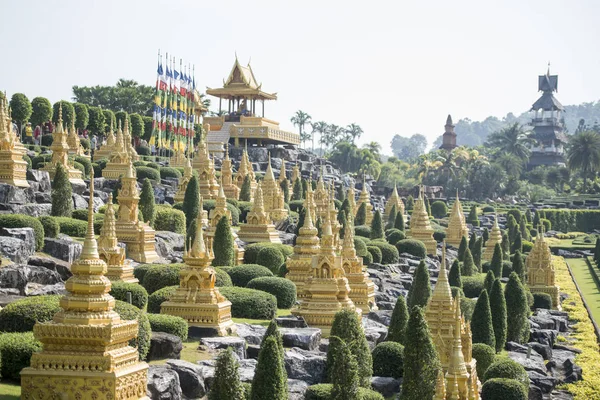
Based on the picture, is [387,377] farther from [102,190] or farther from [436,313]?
[102,190]

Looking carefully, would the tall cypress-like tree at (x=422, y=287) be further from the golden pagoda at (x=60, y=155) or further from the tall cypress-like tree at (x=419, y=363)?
the golden pagoda at (x=60, y=155)

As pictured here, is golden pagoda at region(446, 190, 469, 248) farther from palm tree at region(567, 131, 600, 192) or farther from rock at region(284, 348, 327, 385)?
rock at region(284, 348, 327, 385)

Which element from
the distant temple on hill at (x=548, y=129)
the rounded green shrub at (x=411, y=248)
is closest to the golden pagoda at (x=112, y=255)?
the rounded green shrub at (x=411, y=248)

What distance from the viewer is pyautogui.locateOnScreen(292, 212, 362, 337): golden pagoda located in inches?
1544

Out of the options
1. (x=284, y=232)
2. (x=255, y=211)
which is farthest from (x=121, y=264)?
(x=284, y=232)

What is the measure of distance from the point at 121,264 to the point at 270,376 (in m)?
14.9

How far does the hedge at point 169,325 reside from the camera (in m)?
31.4

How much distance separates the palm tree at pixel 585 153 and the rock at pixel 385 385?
106 m

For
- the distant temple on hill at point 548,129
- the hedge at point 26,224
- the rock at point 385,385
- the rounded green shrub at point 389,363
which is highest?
the distant temple on hill at point 548,129

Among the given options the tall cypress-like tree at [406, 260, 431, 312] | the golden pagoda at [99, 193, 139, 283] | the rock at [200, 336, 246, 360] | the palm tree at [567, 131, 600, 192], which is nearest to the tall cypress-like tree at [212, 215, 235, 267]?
the tall cypress-like tree at [406, 260, 431, 312]

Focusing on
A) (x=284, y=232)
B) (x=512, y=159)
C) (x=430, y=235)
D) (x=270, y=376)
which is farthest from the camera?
(x=512, y=159)

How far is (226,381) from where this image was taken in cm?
2467

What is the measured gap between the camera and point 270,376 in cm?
2577

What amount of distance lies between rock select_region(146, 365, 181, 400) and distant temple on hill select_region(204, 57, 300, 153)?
76246 millimetres
